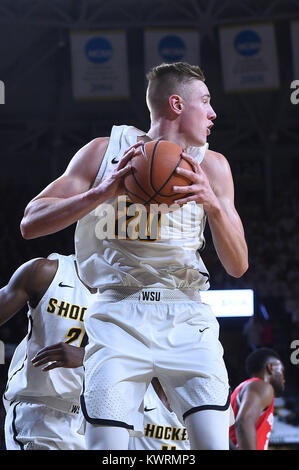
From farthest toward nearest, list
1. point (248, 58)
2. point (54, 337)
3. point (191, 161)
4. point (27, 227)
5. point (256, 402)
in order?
point (248, 58) < point (256, 402) < point (54, 337) < point (27, 227) < point (191, 161)

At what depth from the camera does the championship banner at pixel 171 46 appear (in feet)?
34.3

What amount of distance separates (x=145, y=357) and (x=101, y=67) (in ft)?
29.5

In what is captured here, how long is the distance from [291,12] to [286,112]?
9.40ft

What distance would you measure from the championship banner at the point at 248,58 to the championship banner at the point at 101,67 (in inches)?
66.4

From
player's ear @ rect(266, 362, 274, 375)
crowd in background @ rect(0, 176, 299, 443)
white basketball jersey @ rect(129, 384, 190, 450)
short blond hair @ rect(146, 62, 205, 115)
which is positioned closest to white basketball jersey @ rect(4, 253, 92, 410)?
white basketball jersey @ rect(129, 384, 190, 450)

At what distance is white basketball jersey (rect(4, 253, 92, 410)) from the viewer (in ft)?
10.2

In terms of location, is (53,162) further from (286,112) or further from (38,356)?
(38,356)

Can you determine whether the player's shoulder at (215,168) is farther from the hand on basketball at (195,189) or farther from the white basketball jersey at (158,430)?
the white basketball jersey at (158,430)

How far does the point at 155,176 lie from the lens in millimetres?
2146

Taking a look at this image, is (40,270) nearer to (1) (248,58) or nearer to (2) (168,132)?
(2) (168,132)

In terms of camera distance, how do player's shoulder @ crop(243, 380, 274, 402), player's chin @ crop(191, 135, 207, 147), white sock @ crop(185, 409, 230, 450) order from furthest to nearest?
player's shoulder @ crop(243, 380, 274, 402) → player's chin @ crop(191, 135, 207, 147) → white sock @ crop(185, 409, 230, 450)

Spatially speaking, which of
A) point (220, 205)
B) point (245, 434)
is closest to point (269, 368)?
point (245, 434)

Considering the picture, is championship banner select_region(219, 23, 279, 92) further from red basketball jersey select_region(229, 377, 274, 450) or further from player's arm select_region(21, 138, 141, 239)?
player's arm select_region(21, 138, 141, 239)

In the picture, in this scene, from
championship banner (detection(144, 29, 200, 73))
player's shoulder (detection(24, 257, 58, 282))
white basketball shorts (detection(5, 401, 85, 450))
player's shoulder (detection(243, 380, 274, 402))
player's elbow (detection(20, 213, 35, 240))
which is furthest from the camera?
championship banner (detection(144, 29, 200, 73))
